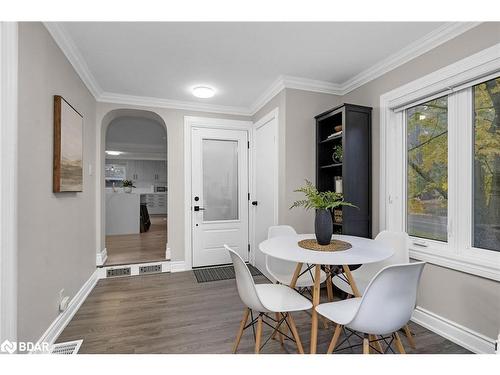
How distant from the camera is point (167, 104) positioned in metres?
3.56

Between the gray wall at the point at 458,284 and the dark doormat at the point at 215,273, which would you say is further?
the dark doormat at the point at 215,273

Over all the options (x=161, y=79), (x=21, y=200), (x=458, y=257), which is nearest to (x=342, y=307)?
(x=458, y=257)

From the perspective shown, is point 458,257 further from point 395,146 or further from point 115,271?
point 115,271

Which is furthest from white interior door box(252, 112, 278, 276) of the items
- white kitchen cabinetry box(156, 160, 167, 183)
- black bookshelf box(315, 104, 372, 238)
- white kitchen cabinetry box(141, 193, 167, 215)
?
white kitchen cabinetry box(156, 160, 167, 183)

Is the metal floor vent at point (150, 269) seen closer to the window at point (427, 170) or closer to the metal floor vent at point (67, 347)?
the metal floor vent at point (67, 347)

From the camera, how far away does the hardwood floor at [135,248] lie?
3693mm

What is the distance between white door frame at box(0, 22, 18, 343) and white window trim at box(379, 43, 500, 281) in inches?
113

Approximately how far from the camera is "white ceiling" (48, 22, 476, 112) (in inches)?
77.9

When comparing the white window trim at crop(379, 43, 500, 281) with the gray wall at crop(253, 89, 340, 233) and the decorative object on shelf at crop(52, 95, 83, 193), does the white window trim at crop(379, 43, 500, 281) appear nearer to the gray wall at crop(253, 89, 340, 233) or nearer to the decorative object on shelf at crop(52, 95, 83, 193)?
the gray wall at crop(253, 89, 340, 233)

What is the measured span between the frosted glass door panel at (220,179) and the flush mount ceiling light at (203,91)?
77 cm

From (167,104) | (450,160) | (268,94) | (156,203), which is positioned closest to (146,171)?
(156,203)

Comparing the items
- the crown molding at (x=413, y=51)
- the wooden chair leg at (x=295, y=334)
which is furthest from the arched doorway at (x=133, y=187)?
the crown molding at (x=413, y=51)

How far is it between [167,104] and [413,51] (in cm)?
292
